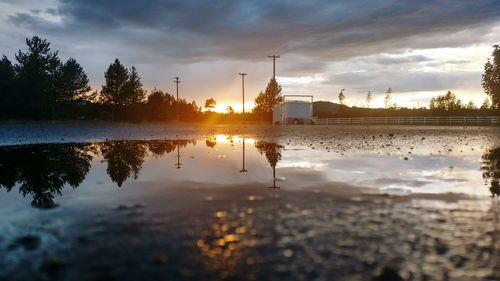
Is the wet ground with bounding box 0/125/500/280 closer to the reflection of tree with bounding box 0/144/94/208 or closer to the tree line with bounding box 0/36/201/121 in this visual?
the reflection of tree with bounding box 0/144/94/208

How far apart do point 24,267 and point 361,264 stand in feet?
8.63

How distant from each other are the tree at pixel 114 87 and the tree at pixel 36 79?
13234 millimetres

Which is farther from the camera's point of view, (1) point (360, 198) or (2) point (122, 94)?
(2) point (122, 94)

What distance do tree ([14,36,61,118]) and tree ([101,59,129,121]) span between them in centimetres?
1323

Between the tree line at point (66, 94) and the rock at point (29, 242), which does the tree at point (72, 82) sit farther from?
the rock at point (29, 242)

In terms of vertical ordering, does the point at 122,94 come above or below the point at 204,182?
above

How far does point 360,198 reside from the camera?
5.87 meters

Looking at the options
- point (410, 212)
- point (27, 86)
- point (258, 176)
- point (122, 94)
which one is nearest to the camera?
point (410, 212)

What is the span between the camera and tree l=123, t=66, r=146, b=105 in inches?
3524

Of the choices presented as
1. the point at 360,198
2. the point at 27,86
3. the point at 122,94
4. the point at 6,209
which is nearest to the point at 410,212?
the point at 360,198

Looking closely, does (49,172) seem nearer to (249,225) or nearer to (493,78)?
(249,225)

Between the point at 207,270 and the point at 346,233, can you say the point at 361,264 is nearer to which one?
the point at 346,233

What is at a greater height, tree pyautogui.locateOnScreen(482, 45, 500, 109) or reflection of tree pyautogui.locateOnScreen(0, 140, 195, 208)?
tree pyautogui.locateOnScreen(482, 45, 500, 109)

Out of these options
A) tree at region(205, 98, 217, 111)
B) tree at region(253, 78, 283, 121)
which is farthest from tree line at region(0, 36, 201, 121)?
tree at region(205, 98, 217, 111)
